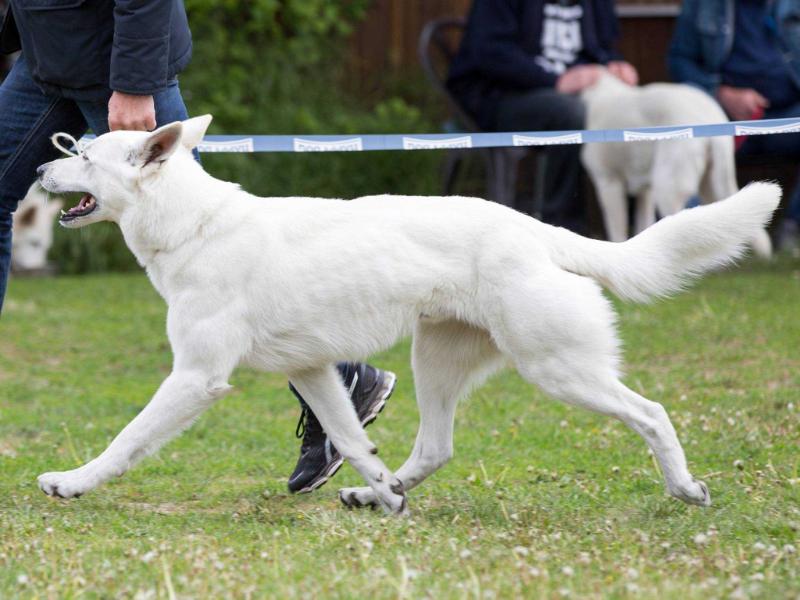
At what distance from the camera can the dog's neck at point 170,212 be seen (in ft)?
12.7

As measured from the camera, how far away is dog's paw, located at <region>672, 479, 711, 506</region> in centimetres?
387

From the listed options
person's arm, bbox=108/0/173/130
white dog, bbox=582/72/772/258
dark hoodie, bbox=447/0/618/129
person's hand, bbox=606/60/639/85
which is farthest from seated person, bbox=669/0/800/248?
person's arm, bbox=108/0/173/130

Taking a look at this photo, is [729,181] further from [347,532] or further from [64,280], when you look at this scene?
[347,532]

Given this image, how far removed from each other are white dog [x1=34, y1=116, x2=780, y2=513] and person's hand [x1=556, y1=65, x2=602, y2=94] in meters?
5.04

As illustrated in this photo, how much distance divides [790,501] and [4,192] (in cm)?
271

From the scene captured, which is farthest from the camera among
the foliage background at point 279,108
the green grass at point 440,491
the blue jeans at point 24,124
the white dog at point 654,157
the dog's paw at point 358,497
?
the foliage background at point 279,108

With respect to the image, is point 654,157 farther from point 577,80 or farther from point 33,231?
point 33,231

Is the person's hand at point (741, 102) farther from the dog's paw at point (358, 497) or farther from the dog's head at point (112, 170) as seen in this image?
the dog's head at point (112, 170)

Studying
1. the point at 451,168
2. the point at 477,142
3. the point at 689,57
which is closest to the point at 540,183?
the point at 451,168

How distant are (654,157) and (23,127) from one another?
5108mm

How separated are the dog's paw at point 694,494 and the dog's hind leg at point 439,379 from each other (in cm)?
66

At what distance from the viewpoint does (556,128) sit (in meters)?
8.68

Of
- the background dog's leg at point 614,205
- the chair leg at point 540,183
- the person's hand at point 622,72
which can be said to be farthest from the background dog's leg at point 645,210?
the person's hand at point 622,72

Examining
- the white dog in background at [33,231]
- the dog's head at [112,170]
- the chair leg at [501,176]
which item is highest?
the dog's head at [112,170]
